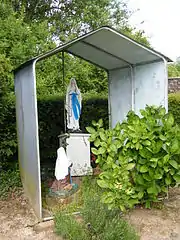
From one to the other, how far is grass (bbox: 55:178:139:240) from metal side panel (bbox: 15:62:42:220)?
49 centimetres

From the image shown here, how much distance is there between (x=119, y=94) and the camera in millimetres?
5273

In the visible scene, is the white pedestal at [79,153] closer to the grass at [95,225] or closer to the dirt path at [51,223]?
the dirt path at [51,223]

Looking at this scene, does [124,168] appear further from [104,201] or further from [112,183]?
[104,201]

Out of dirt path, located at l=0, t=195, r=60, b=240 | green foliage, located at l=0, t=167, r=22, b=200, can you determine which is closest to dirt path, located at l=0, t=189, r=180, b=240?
dirt path, located at l=0, t=195, r=60, b=240

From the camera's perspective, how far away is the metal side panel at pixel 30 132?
350 cm

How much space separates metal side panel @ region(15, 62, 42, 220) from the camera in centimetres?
350

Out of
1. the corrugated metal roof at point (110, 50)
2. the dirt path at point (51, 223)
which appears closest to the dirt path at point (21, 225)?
the dirt path at point (51, 223)

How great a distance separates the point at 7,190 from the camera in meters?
4.82

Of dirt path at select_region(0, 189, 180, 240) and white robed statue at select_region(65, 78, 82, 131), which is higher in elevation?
white robed statue at select_region(65, 78, 82, 131)

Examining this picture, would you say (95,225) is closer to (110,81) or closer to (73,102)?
(73,102)

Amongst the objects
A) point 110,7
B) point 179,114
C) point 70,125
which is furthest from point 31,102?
point 110,7

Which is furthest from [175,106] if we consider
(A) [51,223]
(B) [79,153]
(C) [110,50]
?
(A) [51,223]

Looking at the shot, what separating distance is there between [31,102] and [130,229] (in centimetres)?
181

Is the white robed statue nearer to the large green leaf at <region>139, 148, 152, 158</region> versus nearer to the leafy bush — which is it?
the leafy bush
